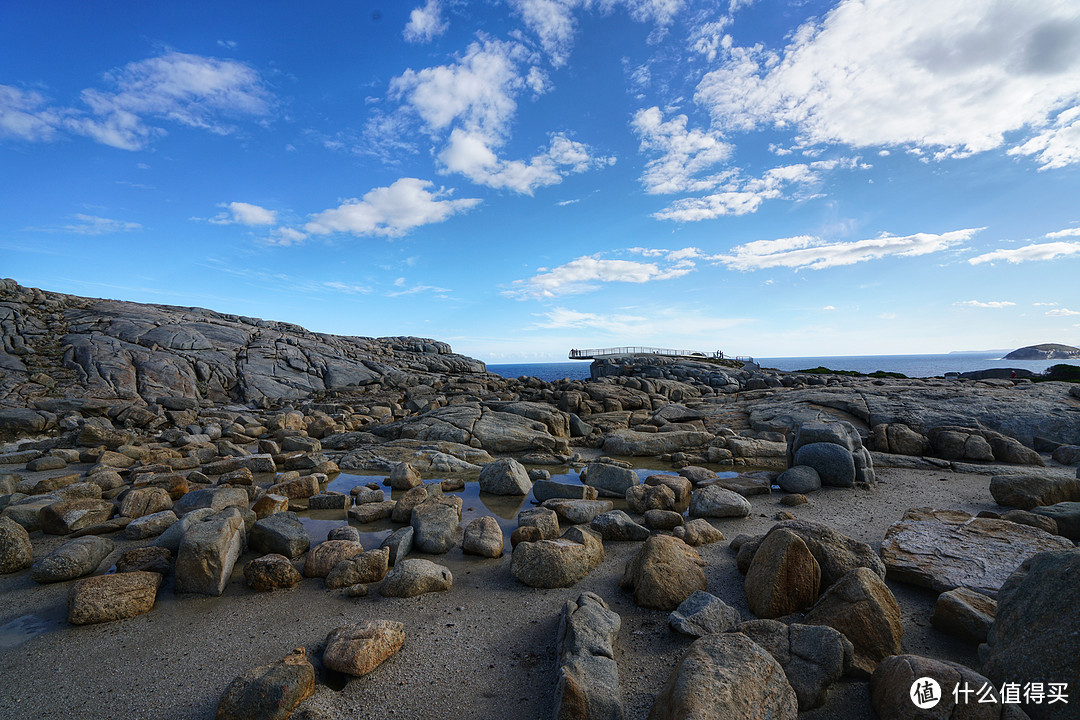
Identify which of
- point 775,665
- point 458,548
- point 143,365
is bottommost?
point 458,548

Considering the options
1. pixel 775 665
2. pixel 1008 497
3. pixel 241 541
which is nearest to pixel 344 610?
pixel 241 541

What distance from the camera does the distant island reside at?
13862cm

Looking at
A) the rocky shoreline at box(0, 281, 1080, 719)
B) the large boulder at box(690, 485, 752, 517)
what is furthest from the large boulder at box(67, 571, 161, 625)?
the large boulder at box(690, 485, 752, 517)

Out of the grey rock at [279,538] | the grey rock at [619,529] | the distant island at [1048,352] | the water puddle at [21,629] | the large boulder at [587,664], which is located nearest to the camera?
the large boulder at [587,664]

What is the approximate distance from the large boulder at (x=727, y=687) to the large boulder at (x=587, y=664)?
332 millimetres

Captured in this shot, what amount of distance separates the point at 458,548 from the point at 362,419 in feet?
38.4

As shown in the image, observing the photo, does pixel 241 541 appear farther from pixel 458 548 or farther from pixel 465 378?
pixel 465 378

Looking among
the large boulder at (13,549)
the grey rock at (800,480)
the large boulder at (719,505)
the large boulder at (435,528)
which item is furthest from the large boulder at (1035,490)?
the large boulder at (13,549)

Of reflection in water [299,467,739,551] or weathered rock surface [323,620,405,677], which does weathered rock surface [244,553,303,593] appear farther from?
weathered rock surface [323,620,405,677]

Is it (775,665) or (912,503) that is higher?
(775,665)

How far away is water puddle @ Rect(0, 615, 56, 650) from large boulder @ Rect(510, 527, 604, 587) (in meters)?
4.15

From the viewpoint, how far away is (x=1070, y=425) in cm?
1095

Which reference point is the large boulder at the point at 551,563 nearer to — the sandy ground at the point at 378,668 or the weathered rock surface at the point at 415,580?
the sandy ground at the point at 378,668

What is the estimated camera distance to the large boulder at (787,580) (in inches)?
154
